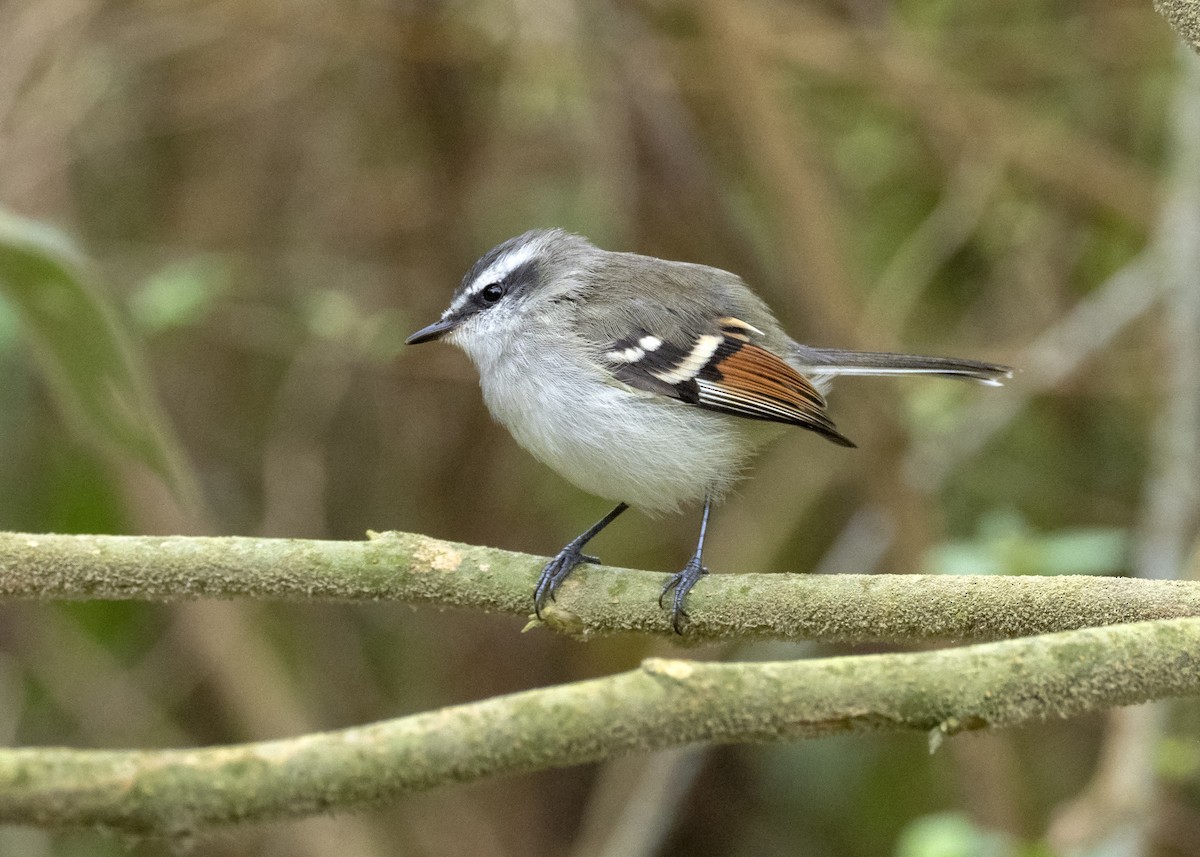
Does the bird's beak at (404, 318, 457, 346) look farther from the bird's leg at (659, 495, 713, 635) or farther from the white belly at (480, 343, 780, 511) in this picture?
the bird's leg at (659, 495, 713, 635)

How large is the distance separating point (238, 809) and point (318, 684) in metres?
4.10

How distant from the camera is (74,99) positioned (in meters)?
5.00

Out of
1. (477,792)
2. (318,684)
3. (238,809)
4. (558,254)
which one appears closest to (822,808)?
(477,792)

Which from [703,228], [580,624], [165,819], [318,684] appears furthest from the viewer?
[318,684]

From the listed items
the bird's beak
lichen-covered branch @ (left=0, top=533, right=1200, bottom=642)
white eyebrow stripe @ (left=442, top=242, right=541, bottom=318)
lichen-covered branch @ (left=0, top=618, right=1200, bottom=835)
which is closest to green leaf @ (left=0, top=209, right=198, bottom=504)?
lichen-covered branch @ (left=0, top=533, right=1200, bottom=642)

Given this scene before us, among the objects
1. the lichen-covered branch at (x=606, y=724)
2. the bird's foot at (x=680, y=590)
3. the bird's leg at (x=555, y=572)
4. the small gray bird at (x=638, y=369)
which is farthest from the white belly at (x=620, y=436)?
the lichen-covered branch at (x=606, y=724)

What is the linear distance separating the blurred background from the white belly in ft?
4.94

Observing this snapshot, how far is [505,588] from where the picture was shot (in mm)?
2148

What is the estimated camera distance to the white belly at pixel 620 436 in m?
2.86

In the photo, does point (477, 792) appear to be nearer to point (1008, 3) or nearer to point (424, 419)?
point (424, 419)

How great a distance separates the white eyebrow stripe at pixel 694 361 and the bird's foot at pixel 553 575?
1.78 feet

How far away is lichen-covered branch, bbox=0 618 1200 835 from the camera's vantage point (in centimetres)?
131

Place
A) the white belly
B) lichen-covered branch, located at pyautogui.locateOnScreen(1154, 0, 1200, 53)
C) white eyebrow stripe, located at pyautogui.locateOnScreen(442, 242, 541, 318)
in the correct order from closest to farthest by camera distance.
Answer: lichen-covered branch, located at pyautogui.locateOnScreen(1154, 0, 1200, 53), the white belly, white eyebrow stripe, located at pyautogui.locateOnScreen(442, 242, 541, 318)

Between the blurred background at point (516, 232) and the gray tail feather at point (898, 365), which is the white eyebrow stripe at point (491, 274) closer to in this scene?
the gray tail feather at point (898, 365)
